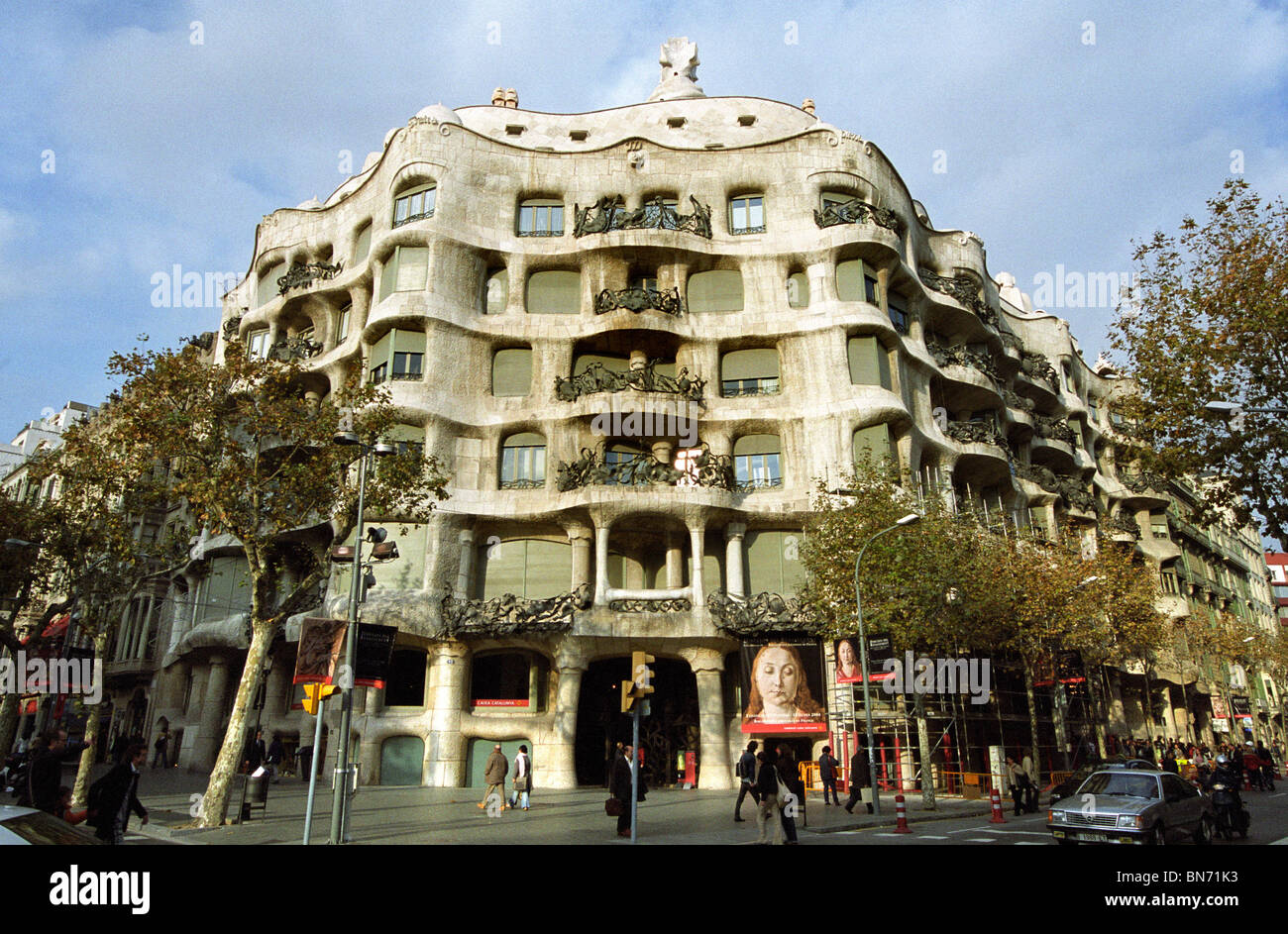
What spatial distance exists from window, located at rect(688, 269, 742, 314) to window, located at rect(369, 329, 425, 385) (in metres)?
10.9

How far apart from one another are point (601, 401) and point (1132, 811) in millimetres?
21774

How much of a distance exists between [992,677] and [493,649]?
19.6 m

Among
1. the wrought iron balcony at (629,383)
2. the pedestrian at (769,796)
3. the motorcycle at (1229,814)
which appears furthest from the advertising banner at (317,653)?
the wrought iron balcony at (629,383)

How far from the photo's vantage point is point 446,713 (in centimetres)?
2964

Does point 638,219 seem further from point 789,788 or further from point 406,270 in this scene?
point 789,788

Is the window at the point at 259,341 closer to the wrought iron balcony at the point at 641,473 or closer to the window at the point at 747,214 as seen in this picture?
the wrought iron balcony at the point at 641,473

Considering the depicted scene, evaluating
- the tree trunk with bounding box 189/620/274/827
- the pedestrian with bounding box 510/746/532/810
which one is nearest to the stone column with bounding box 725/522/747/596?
the pedestrian with bounding box 510/746/532/810

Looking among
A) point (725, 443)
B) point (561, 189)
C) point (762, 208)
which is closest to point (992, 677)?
point (725, 443)

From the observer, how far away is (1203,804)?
15945 mm

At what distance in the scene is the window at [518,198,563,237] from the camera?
3622 centimetres

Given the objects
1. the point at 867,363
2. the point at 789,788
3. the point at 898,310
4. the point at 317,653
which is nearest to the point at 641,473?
the point at 867,363

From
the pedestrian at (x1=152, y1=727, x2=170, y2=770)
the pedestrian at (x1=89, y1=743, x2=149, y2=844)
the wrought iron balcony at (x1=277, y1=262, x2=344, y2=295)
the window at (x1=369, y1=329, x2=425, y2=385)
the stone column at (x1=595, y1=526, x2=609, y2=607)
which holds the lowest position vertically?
the pedestrian at (x1=152, y1=727, x2=170, y2=770)

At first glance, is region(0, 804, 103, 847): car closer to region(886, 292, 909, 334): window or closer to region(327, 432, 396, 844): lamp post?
region(327, 432, 396, 844): lamp post

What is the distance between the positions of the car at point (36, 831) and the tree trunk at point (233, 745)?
13.2m
